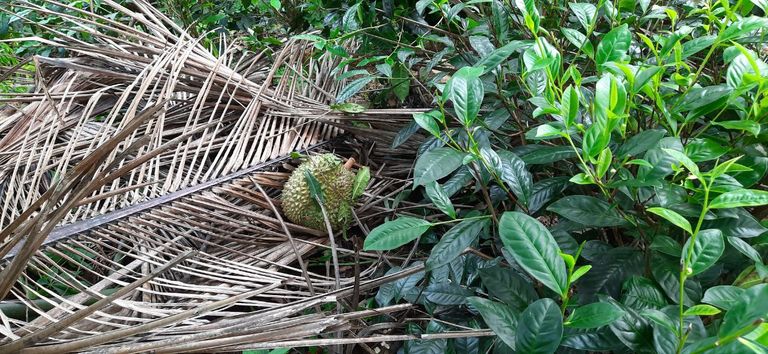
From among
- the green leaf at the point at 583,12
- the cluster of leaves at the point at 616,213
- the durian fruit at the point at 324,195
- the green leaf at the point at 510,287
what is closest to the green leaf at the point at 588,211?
the cluster of leaves at the point at 616,213

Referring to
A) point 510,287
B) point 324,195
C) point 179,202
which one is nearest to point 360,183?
point 324,195

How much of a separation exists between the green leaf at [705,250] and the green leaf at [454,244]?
0.93 feet

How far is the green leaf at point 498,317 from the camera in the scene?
64 centimetres

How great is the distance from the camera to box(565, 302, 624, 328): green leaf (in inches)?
21.9

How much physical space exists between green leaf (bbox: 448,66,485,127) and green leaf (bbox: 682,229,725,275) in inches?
12.5

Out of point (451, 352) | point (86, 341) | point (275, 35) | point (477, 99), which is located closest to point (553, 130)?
point (477, 99)

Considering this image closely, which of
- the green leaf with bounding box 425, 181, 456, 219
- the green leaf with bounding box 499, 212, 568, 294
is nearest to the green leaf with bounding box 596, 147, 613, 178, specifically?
the green leaf with bounding box 499, 212, 568, 294

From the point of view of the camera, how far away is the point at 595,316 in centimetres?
57

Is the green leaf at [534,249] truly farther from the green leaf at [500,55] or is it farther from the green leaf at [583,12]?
the green leaf at [583,12]

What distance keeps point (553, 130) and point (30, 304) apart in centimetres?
85

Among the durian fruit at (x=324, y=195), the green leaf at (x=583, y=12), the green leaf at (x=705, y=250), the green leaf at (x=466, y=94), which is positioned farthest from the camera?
the durian fruit at (x=324, y=195)

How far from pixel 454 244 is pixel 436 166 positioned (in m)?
0.11

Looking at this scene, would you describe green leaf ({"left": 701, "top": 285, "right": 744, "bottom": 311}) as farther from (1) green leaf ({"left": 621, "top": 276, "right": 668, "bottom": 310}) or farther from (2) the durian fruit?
(2) the durian fruit

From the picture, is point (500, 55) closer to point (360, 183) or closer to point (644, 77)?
point (644, 77)
